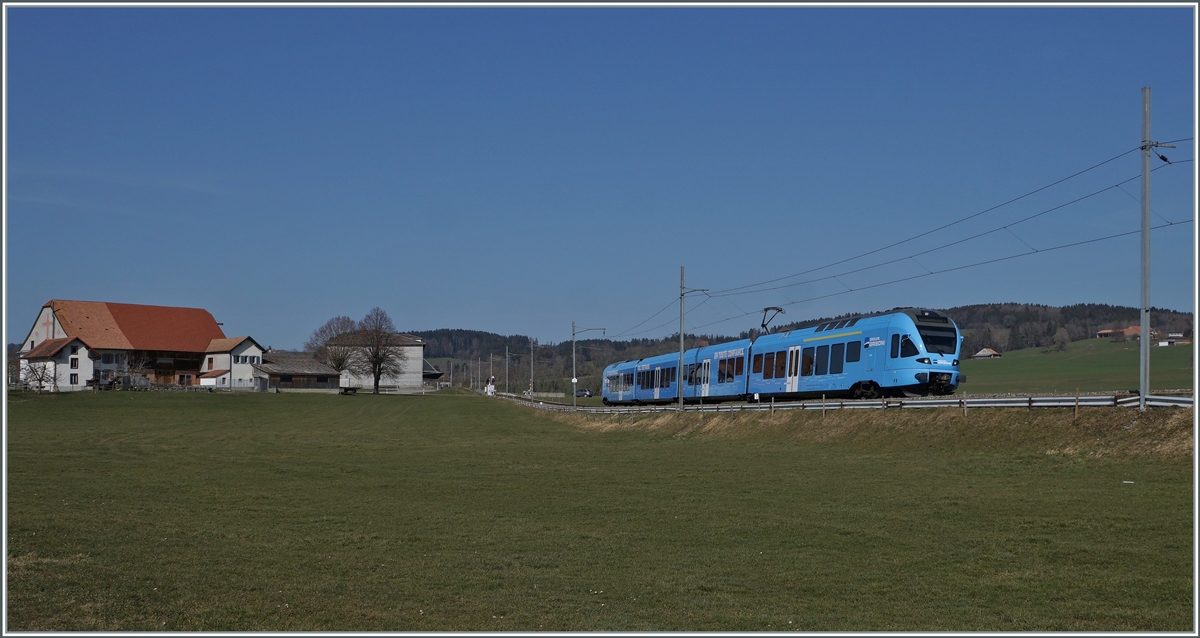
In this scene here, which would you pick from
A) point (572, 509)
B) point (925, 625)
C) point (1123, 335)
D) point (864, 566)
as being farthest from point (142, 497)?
point (1123, 335)

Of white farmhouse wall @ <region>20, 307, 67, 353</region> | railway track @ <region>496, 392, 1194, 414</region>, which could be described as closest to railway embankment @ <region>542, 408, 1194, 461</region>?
railway track @ <region>496, 392, 1194, 414</region>

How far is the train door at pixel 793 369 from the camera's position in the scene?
43.5 metres

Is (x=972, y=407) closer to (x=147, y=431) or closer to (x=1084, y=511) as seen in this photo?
(x=1084, y=511)

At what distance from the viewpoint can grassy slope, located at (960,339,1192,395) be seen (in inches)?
2249

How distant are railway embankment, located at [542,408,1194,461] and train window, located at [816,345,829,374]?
2.72 meters

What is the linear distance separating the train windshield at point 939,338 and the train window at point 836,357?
403cm

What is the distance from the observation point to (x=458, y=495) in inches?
829

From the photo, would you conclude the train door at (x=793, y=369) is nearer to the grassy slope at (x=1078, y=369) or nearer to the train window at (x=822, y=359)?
the train window at (x=822, y=359)

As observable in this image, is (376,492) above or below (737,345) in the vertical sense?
below

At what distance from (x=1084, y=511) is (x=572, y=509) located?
339 inches

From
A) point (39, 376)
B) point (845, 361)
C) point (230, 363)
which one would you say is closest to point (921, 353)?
point (845, 361)

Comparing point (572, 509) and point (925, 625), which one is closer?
point (925, 625)

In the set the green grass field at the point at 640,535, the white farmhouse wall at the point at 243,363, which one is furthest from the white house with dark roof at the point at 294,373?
the green grass field at the point at 640,535

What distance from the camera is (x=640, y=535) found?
15.6 meters
